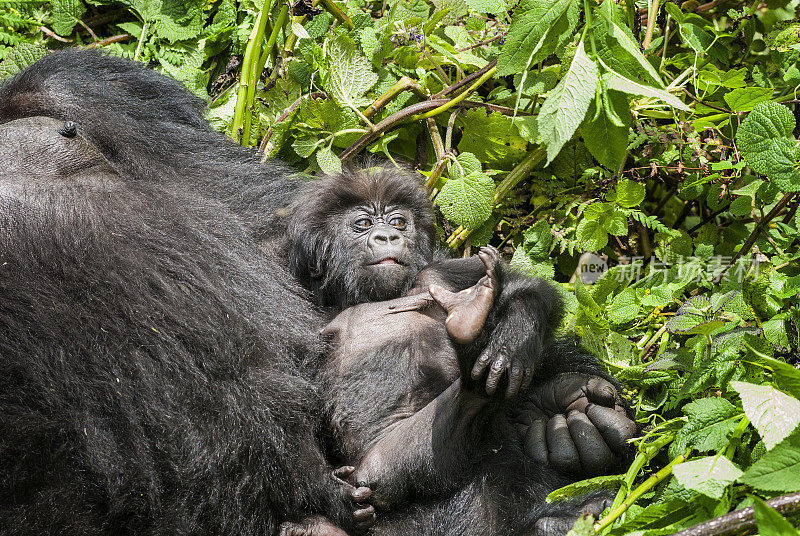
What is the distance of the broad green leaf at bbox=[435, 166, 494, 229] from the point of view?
358 centimetres

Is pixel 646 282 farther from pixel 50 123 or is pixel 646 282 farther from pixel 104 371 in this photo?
pixel 50 123

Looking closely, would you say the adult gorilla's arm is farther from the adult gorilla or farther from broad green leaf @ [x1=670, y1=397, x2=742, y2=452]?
broad green leaf @ [x1=670, y1=397, x2=742, y2=452]

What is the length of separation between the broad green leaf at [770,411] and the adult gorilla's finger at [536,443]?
79cm

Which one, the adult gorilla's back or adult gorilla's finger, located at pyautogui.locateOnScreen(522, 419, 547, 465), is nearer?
the adult gorilla's back

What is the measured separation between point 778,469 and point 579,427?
0.79m

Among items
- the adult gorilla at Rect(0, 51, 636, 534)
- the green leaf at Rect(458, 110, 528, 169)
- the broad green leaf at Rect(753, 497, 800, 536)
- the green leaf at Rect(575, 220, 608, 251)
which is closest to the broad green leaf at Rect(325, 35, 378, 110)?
the green leaf at Rect(458, 110, 528, 169)

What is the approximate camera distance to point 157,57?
4211 millimetres

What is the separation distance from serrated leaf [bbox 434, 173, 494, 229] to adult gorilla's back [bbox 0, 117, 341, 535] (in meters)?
1.02

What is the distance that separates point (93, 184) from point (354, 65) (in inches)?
58.3

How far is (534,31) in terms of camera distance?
242 centimetres

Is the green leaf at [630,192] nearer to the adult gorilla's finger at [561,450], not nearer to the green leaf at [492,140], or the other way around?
the green leaf at [492,140]

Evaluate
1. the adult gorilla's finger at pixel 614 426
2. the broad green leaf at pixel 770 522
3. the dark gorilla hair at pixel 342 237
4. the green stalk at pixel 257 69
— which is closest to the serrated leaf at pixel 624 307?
the adult gorilla's finger at pixel 614 426

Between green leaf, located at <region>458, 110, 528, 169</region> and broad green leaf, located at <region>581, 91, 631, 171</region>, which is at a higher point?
broad green leaf, located at <region>581, 91, 631, 171</region>

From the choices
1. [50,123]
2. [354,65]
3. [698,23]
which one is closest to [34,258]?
[50,123]
